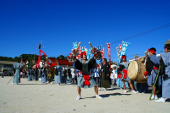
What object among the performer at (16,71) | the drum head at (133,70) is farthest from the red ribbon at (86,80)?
the performer at (16,71)

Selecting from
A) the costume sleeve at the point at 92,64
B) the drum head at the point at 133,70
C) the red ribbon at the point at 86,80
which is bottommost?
the red ribbon at the point at 86,80

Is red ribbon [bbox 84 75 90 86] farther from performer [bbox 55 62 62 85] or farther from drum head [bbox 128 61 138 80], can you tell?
performer [bbox 55 62 62 85]

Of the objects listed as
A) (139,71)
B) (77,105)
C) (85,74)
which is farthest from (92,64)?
(139,71)

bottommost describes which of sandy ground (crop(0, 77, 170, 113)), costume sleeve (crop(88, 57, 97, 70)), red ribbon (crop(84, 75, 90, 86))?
sandy ground (crop(0, 77, 170, 113))

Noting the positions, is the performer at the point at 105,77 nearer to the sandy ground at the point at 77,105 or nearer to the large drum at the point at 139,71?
Answer: the large drum at the point at 139,71

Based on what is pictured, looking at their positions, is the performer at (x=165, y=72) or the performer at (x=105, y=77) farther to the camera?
the performer at (x=105, y=77)

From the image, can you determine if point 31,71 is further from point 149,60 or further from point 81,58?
point 149,60

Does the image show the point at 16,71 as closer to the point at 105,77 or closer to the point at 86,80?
the point at 105,77

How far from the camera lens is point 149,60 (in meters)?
5.71

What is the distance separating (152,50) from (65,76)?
10931 mm

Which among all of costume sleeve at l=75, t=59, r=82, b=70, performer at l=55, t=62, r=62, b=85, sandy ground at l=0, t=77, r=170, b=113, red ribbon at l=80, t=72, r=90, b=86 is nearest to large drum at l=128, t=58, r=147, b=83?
sandy ground at l=0, t=77, r=170, b=113

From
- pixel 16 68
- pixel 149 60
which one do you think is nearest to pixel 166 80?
pixel 149 60

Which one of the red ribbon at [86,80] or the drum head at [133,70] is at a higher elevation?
the drum head at [133,70]

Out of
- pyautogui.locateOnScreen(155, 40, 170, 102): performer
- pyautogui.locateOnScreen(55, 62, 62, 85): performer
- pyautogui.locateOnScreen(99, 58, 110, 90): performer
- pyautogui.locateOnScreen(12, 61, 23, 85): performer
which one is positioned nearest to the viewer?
pyautogui.locateOnScreen(155, 40, 170, 102): performer
